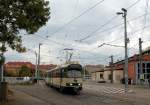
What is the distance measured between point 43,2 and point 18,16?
178 cm

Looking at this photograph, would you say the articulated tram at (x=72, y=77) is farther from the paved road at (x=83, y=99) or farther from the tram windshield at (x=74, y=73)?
the paved road at (x=83, y=99)

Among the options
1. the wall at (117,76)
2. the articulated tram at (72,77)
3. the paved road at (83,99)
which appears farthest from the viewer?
the wall at (117,76)

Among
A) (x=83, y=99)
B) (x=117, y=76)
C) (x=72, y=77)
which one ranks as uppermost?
(x=117, y=76)

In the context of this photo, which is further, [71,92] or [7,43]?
[71,92]

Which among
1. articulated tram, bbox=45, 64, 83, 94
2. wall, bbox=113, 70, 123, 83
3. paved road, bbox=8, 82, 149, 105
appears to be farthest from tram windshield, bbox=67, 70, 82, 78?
wall, bbox=113, 70, 123, 83

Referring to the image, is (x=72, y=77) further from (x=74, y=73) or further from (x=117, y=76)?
(x=117, y=76)

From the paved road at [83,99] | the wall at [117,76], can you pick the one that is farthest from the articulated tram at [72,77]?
the wall at [117,76]

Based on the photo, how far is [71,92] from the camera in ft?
155

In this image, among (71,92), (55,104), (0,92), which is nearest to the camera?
(55,104)

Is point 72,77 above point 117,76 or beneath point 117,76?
beneath

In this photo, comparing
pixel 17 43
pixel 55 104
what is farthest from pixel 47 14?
pixel 55 104

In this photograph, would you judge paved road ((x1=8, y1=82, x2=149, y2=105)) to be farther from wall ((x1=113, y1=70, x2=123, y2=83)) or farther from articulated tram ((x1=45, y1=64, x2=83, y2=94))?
wall ((x1=113, y1=70, x2=123, y2=83))

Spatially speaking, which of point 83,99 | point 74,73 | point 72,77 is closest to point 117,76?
point 74,73

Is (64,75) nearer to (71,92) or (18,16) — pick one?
(71,92)
